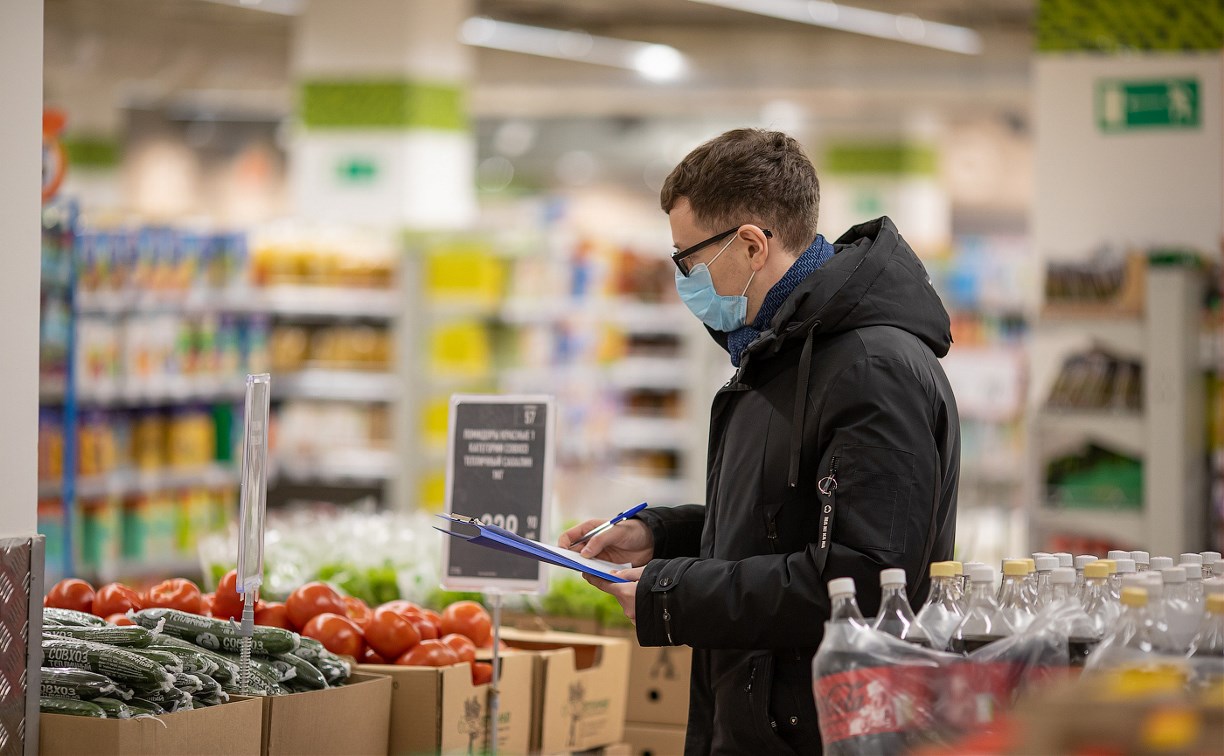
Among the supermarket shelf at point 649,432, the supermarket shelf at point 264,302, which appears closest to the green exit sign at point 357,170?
the supermarket shelf at point 264,302

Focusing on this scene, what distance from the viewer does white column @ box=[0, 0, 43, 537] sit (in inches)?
98.2

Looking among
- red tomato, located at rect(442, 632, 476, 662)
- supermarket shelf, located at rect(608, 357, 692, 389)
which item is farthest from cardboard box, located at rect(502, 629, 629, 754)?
supermarket shelf, located at rect(608, 357, 692, 389)

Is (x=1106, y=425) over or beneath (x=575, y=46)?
beneath

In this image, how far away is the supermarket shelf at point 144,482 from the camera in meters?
7.45

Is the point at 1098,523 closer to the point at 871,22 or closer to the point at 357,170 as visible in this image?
the point at 357,170

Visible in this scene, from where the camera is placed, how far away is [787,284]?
2.56 m

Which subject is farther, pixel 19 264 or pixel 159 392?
pixel 159 392

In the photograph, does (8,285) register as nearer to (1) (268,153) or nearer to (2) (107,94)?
(2) (107,94)

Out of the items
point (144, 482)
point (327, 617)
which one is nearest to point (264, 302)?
point (144, 482)

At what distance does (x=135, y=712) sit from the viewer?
2426 millimetres

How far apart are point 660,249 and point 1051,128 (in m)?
3.76

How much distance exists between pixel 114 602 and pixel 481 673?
0.80 metres

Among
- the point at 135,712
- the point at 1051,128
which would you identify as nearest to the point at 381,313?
the point at 1051,128

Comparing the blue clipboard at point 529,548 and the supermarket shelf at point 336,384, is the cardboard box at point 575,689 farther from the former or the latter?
the supermarket shelf at point 336,384
